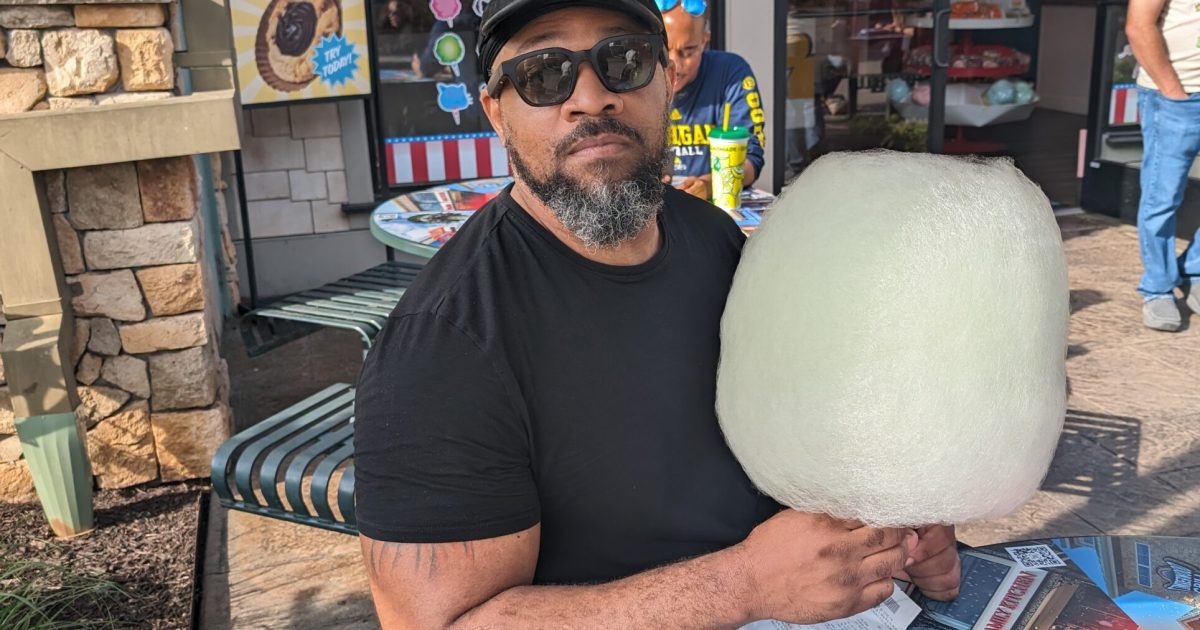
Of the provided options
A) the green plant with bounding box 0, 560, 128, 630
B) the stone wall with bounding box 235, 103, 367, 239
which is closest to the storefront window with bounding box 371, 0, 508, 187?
the stone wall with bounding box 235, 103, 367, 239

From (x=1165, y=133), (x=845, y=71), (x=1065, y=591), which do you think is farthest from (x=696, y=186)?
(x=845, y=71)

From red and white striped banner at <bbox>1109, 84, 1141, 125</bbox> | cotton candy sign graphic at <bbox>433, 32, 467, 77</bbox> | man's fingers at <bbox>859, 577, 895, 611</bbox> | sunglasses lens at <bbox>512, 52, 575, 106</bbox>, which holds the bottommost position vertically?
man's fingers at <bbox>859, 577, 895, 611</bbox>

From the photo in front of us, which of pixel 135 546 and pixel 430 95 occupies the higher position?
pixel 430 95

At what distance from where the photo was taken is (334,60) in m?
4.75

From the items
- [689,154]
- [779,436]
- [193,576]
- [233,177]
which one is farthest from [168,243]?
[779,436]

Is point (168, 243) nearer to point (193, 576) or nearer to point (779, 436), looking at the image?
point (193, 576)

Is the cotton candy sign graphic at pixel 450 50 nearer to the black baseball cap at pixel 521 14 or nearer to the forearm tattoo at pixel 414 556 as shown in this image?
the black baseball cap at pixel 521 14

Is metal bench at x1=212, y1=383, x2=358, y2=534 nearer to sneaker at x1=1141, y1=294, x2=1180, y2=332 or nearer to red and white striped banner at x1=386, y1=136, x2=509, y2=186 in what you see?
red and white striped banner at x1=386, y1=136, x2=509, y2=186

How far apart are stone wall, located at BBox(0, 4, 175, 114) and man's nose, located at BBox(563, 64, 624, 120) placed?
219cm

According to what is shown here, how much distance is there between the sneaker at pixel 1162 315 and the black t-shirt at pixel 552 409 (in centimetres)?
390

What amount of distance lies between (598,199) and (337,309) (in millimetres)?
2289

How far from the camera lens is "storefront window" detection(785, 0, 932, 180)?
20.5 ft

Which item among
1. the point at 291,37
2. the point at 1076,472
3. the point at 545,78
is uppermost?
the point at 291,37

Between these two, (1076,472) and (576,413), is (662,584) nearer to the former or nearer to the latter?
(576,413)
